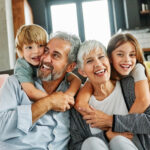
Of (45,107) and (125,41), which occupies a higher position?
(125,41)

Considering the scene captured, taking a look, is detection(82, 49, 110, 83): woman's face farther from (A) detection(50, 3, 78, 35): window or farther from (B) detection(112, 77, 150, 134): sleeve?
(A) detection(50, 3, 78, 35): window

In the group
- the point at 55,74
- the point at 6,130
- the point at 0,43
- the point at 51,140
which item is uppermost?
the point at 0,43

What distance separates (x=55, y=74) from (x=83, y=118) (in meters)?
0.33

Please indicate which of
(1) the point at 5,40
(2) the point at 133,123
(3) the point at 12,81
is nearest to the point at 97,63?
(2) the point at 133,123

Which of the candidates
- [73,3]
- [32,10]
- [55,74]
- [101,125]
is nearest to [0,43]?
[32,10]

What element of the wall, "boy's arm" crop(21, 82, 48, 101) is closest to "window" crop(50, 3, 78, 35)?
the wall

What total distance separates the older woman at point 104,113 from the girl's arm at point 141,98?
0.03 m

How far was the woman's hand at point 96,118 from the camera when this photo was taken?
1.16m

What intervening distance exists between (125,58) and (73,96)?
391mm

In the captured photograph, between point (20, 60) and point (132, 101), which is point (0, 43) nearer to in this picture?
point (20, 60)

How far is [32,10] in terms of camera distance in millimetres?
6141

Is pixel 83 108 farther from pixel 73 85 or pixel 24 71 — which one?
pixel 24 71

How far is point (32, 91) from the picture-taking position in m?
1.24

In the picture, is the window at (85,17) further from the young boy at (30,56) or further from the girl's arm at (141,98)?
the girl's arm at (141,98)
